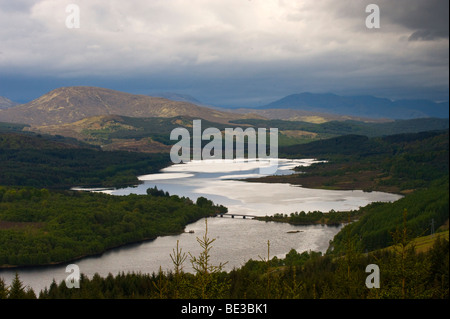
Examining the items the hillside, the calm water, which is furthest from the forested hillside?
the hillside

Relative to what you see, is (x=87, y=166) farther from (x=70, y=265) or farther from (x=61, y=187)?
(x=70, y=265)

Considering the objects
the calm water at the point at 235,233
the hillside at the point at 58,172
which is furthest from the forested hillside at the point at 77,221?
the hillside at the point at 58,172

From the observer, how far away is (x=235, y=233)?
87188 millimetres

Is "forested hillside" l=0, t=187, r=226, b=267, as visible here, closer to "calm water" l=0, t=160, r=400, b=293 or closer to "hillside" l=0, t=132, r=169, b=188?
"calm water" l=0, t=160, r=400, b=293

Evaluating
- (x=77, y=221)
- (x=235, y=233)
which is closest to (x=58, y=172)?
(x=77, y=221)

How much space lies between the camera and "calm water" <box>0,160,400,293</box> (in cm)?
7012

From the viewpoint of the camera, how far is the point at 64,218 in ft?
303

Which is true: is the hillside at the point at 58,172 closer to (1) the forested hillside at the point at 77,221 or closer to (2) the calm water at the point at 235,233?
(2) the calm water at the point at 235,233

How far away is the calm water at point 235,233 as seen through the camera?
7012 centimetres

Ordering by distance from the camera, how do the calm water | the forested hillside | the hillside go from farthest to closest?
the hillside < the forested hillside < the calm water

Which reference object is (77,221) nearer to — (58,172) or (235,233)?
(235,233)

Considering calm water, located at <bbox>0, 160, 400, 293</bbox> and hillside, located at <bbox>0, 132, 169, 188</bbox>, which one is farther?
hillside, located at <bbox>0, 132, 169, 188</bbox>
